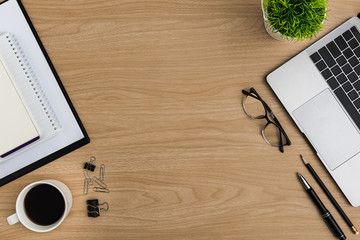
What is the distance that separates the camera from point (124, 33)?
0.79m

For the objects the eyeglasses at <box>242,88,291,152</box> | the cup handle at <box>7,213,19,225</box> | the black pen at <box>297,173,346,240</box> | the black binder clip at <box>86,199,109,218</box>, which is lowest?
the black pen at <box>297,173,346,240</box>

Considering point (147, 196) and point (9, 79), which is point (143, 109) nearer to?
point (147, 196)

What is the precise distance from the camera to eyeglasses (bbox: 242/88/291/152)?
796 mm

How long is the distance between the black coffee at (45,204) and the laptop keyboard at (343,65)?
0.77 m

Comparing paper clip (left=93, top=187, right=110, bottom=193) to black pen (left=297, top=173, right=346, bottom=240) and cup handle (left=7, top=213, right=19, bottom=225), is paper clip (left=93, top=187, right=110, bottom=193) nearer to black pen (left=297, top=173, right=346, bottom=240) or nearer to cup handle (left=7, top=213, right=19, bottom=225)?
cup handle (left=7, top=213, right=19, bottom=225)

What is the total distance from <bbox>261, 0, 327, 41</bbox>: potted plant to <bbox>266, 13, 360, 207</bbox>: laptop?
10 cm

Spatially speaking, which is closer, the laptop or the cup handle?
the cup handle

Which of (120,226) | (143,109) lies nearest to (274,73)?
(143,109)

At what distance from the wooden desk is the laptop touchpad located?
0.10 feet

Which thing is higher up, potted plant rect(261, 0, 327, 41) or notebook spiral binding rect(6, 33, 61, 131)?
notebook spiral binding rect(6, 33, 61, 131)

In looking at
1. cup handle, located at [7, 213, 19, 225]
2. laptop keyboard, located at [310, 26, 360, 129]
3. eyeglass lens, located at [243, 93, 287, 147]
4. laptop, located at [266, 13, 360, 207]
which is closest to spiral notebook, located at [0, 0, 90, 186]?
cup handle, located at [7, 213, 19, 225]

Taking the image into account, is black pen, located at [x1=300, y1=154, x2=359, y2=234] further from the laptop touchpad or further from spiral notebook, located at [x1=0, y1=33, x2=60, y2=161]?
spiral notebook, located at [x1=0, y1=33, x2=60, y2=161]

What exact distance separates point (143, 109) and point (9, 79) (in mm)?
335

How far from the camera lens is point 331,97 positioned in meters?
0.80
